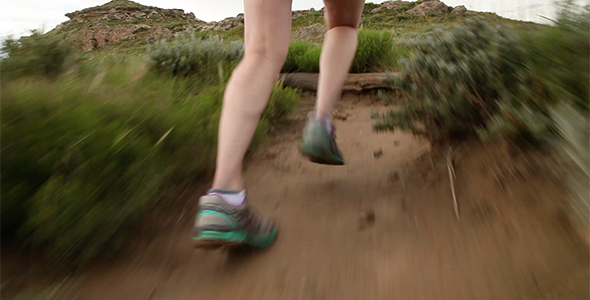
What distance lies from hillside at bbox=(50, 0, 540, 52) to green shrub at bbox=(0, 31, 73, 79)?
22 centimetres

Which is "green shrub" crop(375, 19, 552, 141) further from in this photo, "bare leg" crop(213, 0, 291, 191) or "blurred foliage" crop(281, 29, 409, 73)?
"blurred foliage" crop(281, 29, 409, 73)

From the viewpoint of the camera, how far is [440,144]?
1.74 m

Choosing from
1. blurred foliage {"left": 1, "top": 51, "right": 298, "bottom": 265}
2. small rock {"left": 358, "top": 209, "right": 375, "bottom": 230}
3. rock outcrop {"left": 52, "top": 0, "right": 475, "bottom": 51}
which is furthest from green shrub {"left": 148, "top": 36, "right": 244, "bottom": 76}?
small rock {"left": 358, "top": 209, "right": 375, "bottom": 230}

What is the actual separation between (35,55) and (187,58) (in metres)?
1.27

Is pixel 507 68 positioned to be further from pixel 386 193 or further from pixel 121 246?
pixel 121 246

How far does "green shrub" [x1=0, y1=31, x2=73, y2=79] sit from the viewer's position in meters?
2.24

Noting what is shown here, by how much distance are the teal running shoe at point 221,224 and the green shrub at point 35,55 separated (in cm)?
158

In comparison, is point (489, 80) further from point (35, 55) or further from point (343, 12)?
point (35, 55)

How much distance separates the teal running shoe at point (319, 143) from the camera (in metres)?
1.65

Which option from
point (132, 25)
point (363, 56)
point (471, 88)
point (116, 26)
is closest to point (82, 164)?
point (471, 88)

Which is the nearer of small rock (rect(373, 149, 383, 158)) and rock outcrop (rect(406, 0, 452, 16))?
small rock (rect(373, 149, 383, 158))

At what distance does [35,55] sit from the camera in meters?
2.50

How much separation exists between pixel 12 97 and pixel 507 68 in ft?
5.75

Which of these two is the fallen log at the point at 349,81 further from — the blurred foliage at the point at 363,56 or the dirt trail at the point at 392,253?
the dirt trail at the point at 392,253
